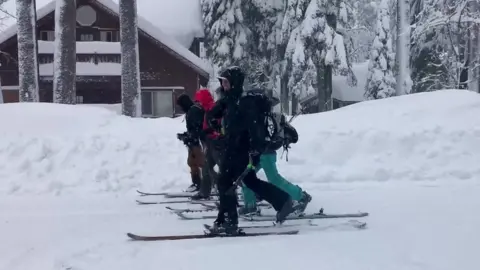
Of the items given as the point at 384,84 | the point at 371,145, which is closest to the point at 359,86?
the point at 384,84

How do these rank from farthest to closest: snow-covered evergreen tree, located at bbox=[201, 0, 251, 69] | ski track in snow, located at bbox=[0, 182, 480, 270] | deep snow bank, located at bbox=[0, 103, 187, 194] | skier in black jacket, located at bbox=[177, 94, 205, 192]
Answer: snow-covered evergreen tree, located at bbox=[201, 0, 251, 69], deep snow bank, located at bbox=[0, 103, 187, 194], skier in black jacket, located at bbox=[177, 94, 205, 192], ski track in snow, located at bbox=[0, 182, 480, 270]

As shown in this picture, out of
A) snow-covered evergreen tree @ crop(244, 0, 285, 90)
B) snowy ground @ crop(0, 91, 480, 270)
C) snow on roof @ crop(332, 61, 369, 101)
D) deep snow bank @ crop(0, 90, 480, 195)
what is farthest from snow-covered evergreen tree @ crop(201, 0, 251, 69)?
deep snow bank @ crop(0, 90, 480, 195)

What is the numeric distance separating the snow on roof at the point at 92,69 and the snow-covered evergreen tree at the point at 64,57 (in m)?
8.45

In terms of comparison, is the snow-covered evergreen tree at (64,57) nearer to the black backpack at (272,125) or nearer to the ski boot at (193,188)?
the ski boot at (193,188)

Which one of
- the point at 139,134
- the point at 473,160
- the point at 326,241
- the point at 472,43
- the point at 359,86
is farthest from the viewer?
the point at 359,86

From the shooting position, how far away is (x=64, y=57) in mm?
18656

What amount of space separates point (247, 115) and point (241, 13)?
25780 mm

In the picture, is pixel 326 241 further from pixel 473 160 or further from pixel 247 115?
pixel 473 160

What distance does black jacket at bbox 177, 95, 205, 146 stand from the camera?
918cm

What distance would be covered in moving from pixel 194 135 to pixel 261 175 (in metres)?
2.35

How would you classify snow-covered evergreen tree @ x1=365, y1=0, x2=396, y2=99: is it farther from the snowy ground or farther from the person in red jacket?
the person in red jacket

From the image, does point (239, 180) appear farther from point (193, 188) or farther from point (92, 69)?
point (92, 69)

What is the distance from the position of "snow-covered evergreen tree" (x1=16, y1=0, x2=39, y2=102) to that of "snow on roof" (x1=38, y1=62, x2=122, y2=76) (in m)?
7.86

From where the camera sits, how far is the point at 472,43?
904 inches
